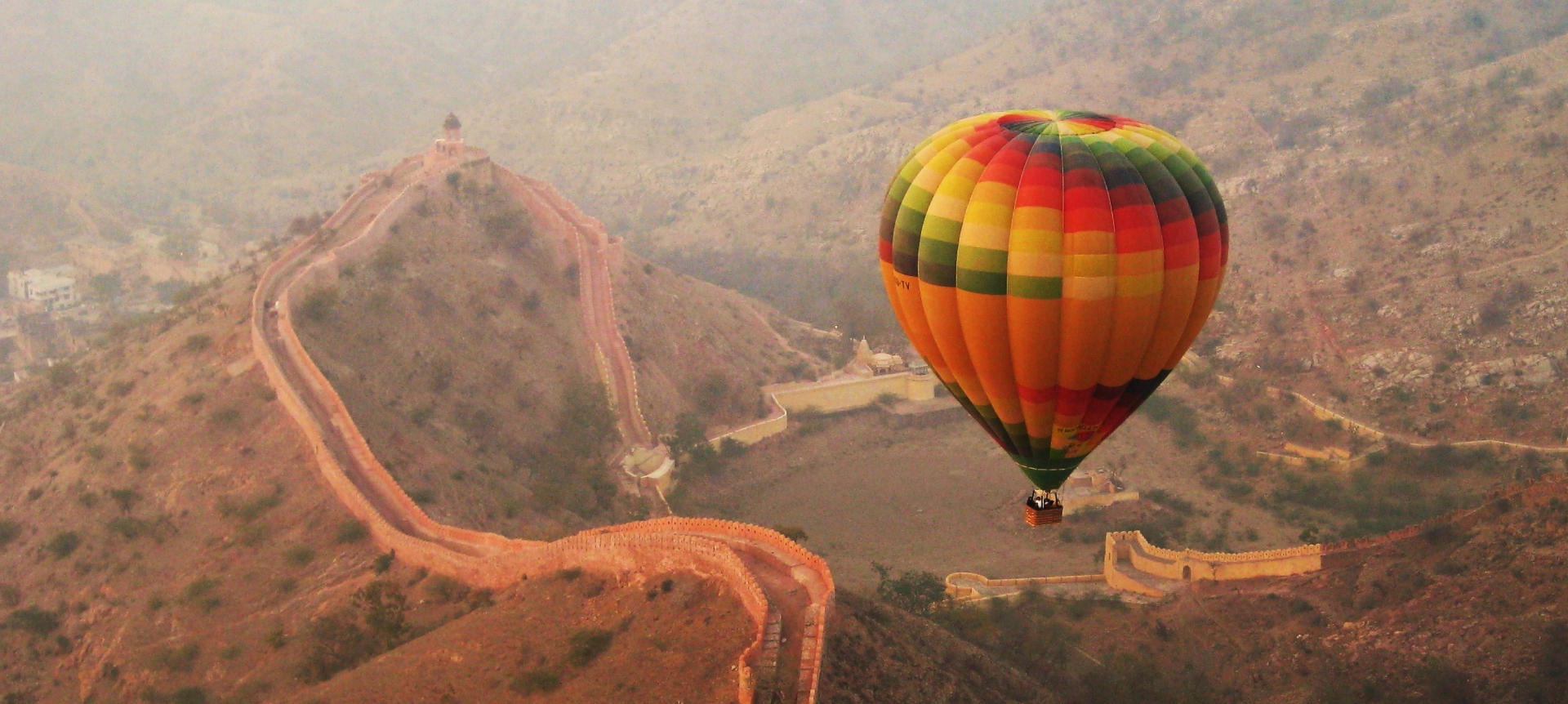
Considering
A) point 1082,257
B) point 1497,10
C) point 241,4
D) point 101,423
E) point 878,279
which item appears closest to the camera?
point 1082,257

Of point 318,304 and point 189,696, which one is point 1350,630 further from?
point 318,304

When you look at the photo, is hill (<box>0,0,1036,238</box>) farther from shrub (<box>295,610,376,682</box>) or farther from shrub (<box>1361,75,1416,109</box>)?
shrub (<box>295,610,376,682</box>)

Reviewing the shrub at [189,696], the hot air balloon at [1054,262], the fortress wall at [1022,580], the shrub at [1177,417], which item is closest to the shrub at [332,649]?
the shrub at [189,696]

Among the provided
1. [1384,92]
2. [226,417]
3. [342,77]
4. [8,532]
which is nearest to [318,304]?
[226,417]

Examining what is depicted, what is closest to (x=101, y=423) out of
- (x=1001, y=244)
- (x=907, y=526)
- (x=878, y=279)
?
(x=907, y=526)

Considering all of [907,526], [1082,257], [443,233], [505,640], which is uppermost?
[1082,257]

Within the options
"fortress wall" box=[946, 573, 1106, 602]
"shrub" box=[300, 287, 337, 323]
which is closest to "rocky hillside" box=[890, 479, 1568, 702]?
A: "fortress wall" box=[946, 573, 1106, 602]

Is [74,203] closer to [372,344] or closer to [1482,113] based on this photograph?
[372,344]
